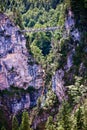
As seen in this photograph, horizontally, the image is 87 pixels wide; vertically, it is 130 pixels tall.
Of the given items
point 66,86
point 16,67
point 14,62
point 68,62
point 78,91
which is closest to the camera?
point 78,91

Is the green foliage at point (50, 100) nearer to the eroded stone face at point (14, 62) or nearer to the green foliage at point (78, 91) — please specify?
the green foliage at point (78, 91)

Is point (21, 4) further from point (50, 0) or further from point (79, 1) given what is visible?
point (79, 1)

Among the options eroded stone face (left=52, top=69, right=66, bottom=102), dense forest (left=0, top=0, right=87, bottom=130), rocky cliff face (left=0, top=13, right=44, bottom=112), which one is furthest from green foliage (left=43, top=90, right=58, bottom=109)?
rocky cliff face (left=0, top=13, right=44, bottom=112)

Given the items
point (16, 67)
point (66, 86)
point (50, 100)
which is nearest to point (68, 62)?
point (66, 86)

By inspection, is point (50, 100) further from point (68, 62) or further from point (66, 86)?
point (68, 62)

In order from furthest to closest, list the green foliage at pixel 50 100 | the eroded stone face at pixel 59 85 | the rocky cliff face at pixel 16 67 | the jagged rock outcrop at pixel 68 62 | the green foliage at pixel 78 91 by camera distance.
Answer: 1. the rocky cliff face at pixel 16 67
2. the green foliage at pixel 50 100
3. the jagged rock outcrop at pixel 68 62
4. the eroded stone face at pixel 59 85
5. the green foliage at pixel 78 91

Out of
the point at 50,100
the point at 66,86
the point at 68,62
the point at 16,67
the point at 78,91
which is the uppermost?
the point at 68,62

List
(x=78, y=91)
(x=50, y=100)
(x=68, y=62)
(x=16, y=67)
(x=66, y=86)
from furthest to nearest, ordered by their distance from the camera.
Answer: (x=16, y=67)
(x=50, y=100)
(x=68, y=62)
(x=66, y=86)
(x=78, y=91)

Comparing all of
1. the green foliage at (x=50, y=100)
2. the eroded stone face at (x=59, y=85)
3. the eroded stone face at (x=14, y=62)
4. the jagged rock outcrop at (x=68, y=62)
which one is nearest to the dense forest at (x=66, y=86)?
the green foliage at (x=50, y=100)
